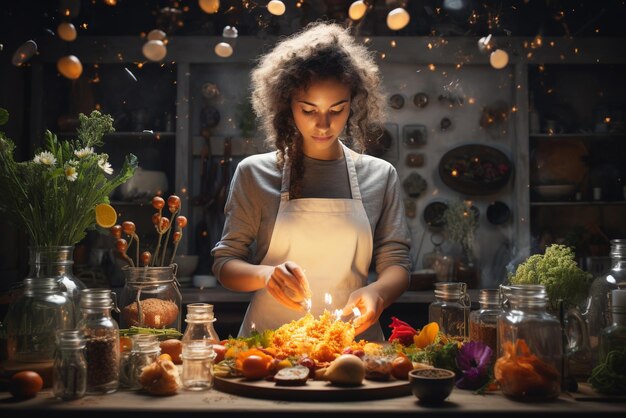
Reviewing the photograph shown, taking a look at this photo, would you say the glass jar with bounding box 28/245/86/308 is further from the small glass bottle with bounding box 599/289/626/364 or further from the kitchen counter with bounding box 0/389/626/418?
the small glass bottle with bounding box 599/289/626/364

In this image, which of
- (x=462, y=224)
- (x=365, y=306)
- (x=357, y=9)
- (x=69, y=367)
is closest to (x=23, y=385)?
(x=69, y=367)

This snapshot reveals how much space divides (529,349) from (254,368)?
67 centimetres

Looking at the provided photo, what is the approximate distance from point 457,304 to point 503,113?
3.41 metres

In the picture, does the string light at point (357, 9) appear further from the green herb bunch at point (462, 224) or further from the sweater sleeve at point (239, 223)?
the sweater sleeve at point (239, 223)

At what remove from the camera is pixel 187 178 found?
4844 mm

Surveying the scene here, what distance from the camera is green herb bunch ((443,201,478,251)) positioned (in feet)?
16.2

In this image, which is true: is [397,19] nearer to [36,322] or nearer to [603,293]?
[603,293]

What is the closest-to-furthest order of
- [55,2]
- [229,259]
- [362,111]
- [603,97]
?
[229,259], [362,111], [55,2], [603,97]

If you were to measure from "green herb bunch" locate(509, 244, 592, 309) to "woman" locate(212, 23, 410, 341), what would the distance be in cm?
57

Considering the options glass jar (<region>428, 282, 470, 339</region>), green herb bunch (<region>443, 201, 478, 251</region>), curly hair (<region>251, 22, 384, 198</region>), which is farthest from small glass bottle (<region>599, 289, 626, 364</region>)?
green herb bunch (<region>443, 201, 478, 251</region>)

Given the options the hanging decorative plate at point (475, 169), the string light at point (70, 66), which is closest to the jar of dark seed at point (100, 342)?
the string light at point (70, 66)

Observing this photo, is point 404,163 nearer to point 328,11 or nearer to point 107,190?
point 328,11

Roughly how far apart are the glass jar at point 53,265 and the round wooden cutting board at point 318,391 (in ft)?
1.77

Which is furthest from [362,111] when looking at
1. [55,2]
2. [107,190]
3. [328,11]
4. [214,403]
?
[55,2]
